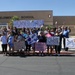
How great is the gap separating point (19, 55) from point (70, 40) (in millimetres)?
3566

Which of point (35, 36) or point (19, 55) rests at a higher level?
point (35, 36)

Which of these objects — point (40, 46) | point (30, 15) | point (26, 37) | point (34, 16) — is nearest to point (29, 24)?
point (26, 37)

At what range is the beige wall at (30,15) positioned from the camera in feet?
243

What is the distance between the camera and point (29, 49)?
750 inches

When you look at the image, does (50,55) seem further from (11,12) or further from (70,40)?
(11,12)

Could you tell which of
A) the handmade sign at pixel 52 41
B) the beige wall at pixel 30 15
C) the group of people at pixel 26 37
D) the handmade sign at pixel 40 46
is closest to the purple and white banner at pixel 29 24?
the group of people at pixel 26 37

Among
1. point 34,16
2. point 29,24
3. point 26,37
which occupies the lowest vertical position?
point 26,37

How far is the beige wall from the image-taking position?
74000mm

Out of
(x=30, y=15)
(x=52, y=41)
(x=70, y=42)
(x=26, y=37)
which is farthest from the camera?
(x=30, y=15)

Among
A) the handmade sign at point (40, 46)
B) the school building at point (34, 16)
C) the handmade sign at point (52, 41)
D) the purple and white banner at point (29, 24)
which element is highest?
the school building at point (34, 16)

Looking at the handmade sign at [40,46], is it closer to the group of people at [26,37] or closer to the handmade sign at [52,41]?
the group of people at [26,37]

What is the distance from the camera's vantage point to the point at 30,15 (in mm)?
74812

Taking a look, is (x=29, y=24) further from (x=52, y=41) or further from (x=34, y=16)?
(x=34, y=16)
